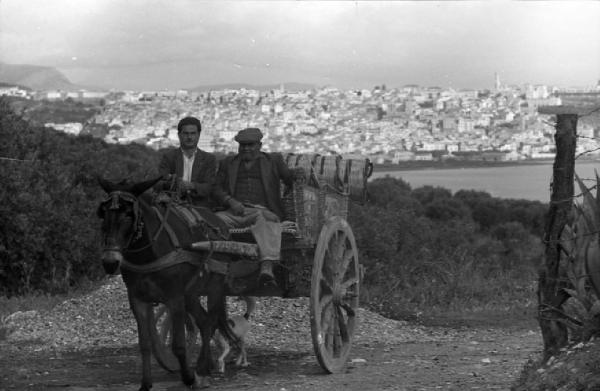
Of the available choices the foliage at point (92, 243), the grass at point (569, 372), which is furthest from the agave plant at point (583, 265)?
the foliage at point (92, 243)

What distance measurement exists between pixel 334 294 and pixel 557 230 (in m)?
3.18

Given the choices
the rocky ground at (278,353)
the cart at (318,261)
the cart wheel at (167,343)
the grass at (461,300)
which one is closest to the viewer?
the rocky ground at (278,353)

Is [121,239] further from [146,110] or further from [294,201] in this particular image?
[146,110]

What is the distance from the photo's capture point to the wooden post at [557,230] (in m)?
8.09

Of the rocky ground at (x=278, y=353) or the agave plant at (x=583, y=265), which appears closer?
the agave plant at (x=583, y=265)

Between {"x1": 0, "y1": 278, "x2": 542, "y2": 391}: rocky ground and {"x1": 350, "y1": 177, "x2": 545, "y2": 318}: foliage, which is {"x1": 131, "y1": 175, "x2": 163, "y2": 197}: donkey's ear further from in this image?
{"x1": 350, "y1": 177, "x2": 545, "y2": 318}: foliage

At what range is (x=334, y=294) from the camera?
10.8 metres

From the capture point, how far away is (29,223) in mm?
21766

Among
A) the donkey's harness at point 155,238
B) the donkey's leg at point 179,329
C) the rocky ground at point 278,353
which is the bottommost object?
the rocky ground at point 278,353

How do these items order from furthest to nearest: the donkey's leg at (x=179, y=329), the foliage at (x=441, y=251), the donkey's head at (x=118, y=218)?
the foliage at (x=441, y=251), the donkey's leg at (x=179, y=329), the donkey's head at (x=118, y=218)

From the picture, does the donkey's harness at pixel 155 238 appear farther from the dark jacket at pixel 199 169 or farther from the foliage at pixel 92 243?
the foliage at pixel 92 243

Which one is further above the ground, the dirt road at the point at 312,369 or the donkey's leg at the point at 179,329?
the donkey's leg at the point at 179,329

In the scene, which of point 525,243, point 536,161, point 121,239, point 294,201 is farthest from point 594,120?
point 536,161

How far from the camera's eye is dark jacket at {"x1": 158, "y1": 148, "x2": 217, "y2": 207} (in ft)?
33.6
